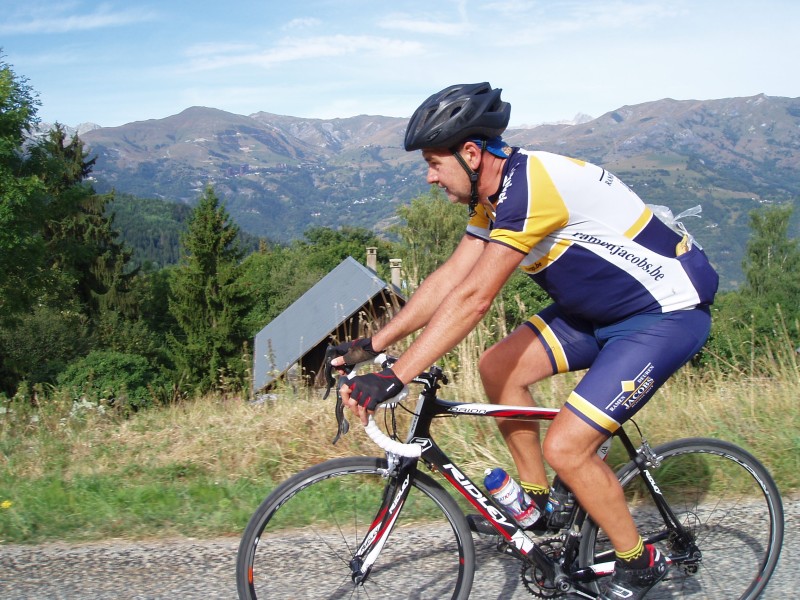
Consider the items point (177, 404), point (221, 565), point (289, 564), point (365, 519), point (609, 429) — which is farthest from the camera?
point (177, 404)

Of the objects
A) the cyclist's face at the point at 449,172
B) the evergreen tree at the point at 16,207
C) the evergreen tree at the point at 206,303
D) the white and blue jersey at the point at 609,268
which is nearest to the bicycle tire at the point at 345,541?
the white and blue jersey at the point at 609,268

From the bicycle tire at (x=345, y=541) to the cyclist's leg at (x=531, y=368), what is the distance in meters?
0.50

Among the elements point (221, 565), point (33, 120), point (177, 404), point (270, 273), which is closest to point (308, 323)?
Answer: point (33, 120)

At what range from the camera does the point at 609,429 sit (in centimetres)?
258

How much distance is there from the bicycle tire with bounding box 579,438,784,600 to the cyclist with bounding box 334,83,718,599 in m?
0.26

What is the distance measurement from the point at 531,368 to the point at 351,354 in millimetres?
820

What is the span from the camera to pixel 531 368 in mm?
3037

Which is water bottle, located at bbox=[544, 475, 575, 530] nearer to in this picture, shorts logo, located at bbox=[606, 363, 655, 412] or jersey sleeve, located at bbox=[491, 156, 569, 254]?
shorts logo, located at bbox=[606, 363, 655, 412]

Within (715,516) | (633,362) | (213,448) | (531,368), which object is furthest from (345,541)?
(213,448)

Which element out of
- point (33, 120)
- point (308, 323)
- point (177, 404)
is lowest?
point (308, 323)

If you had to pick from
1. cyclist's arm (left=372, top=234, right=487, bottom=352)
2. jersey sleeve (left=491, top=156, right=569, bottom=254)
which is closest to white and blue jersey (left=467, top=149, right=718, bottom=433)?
jersey sleeve (left=491, top=156, right=569, bottom=254)

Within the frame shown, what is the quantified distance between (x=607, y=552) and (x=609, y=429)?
0.57m

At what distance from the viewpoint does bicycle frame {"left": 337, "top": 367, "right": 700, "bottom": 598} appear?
2.63 m

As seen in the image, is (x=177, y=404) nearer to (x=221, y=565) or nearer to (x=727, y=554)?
(x=221, y=565)
